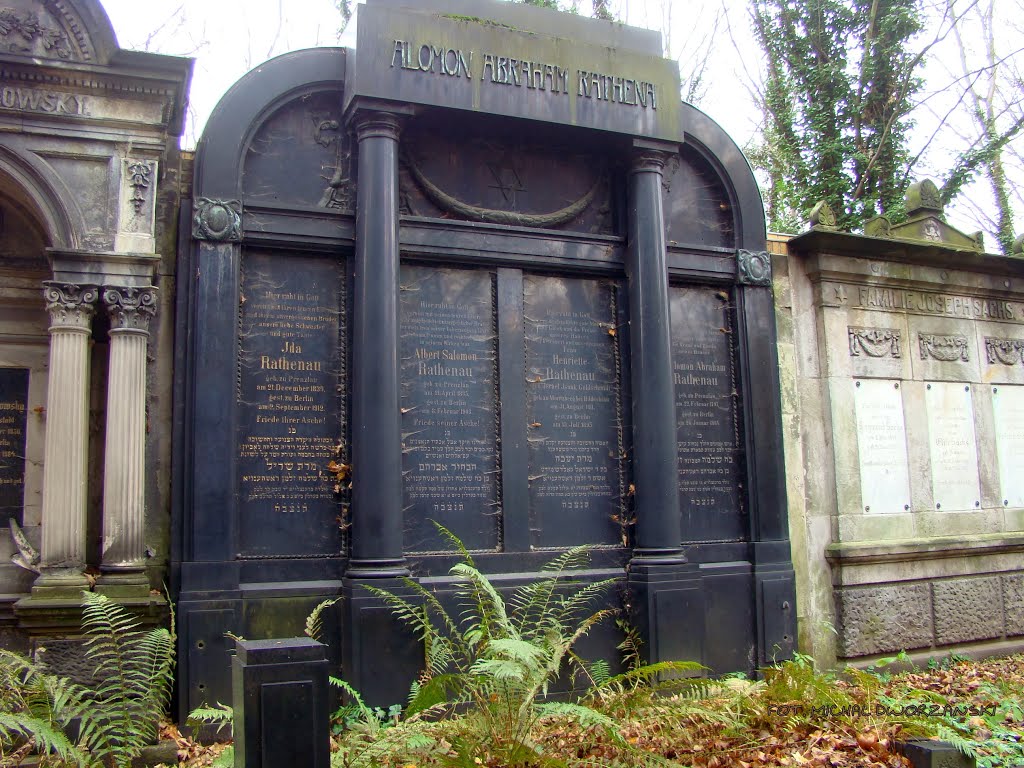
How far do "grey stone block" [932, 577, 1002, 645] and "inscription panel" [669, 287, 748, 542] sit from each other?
2.37 meters

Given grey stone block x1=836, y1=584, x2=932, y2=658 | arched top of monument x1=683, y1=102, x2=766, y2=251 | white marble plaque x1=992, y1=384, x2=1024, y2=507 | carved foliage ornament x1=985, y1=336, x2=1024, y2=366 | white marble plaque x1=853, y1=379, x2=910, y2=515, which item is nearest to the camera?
grey stone block x1=836, y1=584, x2=932, y2=658

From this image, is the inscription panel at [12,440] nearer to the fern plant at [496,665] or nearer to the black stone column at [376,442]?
the black stone column at [376,442]

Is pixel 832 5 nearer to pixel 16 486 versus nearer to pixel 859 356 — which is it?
pixel 859 356

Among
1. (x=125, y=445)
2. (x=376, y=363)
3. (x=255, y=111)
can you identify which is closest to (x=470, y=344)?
(x=376, y=363)

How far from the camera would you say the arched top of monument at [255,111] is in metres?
6.52

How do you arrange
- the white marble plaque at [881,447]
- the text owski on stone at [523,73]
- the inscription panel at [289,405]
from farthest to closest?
the white marble plaque at [881,447]
the text owski on stone at [523,73]
the inscription panel at [289,405]

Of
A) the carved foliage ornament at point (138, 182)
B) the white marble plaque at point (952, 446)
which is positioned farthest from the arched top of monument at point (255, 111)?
the white marble plaque at point (952, 446)

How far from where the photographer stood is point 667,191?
26.7 feet

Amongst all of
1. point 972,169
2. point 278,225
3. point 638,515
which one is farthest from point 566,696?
point 972,169

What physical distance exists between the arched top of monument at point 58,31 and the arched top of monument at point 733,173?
4.97 meters

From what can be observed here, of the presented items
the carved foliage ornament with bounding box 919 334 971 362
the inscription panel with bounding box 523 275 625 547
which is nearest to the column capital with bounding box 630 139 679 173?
the inscription panel with bounding box 523 275 625 547

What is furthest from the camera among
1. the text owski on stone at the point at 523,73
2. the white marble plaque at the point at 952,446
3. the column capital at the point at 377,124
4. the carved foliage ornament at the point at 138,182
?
the white marble plaque at the point at 952,446

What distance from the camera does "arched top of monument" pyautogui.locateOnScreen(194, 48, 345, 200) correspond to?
6.52m

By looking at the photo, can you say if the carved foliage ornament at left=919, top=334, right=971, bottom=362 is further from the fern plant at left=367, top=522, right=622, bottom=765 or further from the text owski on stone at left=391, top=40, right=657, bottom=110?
the fern plant at left=367, top=522, right=622, bottom=765
